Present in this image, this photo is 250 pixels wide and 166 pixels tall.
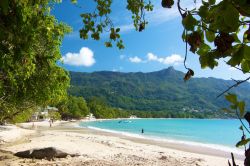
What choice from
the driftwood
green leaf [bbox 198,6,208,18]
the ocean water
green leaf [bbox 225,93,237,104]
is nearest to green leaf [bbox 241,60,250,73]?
green leaf [bbox 225,93,237,104]

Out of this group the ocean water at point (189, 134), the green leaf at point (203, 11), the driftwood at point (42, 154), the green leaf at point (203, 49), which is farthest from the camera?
the ocean water at point (189, 134)

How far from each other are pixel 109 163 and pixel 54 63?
651cm

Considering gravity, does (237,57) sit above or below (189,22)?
below

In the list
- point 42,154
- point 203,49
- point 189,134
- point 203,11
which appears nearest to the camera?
point 203,11

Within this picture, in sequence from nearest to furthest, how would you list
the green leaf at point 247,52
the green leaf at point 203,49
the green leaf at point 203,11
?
the green leaf at point 247,52 → the green leaf at point 203,11 → the green leaf at point 203,49

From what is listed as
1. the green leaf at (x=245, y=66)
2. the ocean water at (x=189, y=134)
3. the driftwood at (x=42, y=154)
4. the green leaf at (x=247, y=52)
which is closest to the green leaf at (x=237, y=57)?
the green leaf at (x=247, y=52)

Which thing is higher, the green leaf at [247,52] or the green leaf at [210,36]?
the green leaf at [210,36]

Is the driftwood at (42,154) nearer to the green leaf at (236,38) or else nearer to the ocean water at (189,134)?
the green leaf at (236,38)

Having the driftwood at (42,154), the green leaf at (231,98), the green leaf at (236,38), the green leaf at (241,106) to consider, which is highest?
the green leaf at (236,38)

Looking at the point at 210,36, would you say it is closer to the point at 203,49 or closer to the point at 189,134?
the point at 203,49

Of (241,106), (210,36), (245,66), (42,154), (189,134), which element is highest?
(210,36)

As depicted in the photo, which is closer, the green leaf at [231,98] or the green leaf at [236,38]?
the green leaf at [236,38]

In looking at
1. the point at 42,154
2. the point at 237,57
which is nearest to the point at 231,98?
the point at 237,57

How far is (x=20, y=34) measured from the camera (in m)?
6.40
